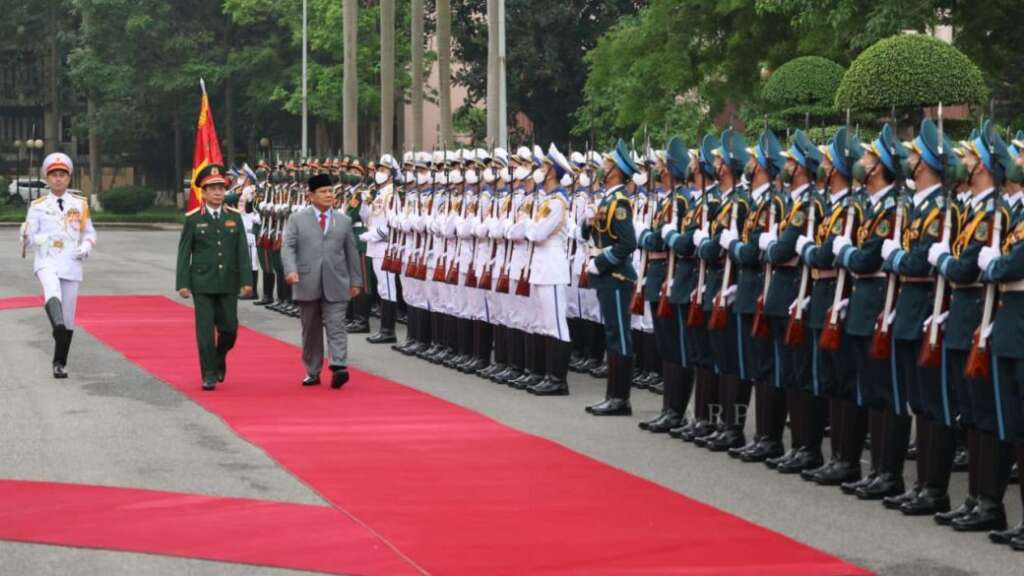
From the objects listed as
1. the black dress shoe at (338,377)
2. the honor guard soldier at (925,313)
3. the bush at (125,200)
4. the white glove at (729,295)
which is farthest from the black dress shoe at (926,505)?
the bush at (125,200)

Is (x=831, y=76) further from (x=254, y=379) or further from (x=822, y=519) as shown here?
(x=822, y=519)

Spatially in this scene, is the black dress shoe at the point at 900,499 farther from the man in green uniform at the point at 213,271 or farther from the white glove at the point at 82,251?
the white glove at the point at 82,251

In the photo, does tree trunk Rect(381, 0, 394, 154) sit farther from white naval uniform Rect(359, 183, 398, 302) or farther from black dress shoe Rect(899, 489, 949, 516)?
black dress shoe Rect(899, 489, 949, 516)

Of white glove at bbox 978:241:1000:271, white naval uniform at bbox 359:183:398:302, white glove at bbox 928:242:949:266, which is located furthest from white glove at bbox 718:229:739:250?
white naval uniform at bbox 359:183:398:302

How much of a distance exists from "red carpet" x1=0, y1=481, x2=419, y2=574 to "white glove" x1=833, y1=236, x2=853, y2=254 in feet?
10.0

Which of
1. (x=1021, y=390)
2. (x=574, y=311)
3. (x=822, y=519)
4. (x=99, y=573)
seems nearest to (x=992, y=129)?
(x=1021, y=390)

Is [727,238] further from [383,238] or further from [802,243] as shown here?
Result: [383,238]

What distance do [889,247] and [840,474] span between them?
160 centimetres

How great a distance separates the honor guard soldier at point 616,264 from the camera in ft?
48.9

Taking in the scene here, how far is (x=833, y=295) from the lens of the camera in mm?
11578

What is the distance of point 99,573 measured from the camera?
8977 mm

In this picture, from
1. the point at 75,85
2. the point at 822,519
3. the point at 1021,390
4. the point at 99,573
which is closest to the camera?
the point at 99,573

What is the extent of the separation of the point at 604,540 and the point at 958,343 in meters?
2.00

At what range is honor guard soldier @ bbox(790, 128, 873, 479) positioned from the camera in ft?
37.4
